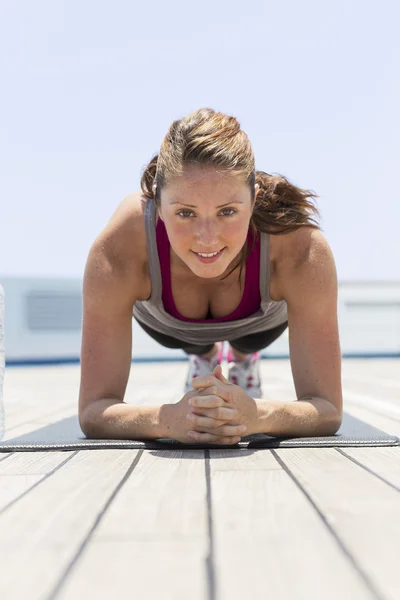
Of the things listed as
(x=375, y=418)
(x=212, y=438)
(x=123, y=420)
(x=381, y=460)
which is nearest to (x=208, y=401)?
(x=212, y=438)

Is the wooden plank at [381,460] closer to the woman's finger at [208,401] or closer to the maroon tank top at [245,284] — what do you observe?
the woman's finger at [208,401]

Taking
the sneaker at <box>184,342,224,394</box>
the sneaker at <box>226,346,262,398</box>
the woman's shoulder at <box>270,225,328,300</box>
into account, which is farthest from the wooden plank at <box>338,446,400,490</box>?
the sneaker at <box>184,342,224,394</box>

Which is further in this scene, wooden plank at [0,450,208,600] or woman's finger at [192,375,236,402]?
woman's finger at [192,375,236,402]

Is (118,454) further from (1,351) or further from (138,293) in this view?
(1,351)

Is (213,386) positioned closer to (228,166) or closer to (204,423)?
(204,423)

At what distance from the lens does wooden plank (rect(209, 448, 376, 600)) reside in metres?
0.81

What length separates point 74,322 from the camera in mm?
9289

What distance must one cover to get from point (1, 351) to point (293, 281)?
126cm

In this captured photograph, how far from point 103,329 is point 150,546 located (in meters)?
1.04

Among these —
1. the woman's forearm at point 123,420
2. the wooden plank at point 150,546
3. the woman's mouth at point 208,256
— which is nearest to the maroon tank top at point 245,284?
the woman's mouth at point 208,256

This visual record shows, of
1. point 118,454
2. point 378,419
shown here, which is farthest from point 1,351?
point 378,419

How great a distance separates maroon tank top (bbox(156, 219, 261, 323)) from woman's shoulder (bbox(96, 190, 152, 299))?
0.05 meters

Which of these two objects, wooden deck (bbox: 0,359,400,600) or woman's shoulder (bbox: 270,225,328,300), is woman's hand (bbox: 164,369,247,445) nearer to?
wooden deck (bbox: 0,359,400,600)

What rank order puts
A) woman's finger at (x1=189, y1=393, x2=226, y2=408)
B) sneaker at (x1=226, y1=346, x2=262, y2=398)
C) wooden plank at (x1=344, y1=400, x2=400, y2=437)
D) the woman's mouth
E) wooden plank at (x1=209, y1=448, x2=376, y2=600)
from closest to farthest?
wooden plank at (x1=209, y1=448, x2=376, y2=600) → woman's finger at (x1=189, y1=393, x2=226, y2=408) → the woman's mouth → wooden plank at (x1=344, y1=400, x2=400, y2=437) → sneaker at (x1=226, y1=346, x2=262, y2=398)
